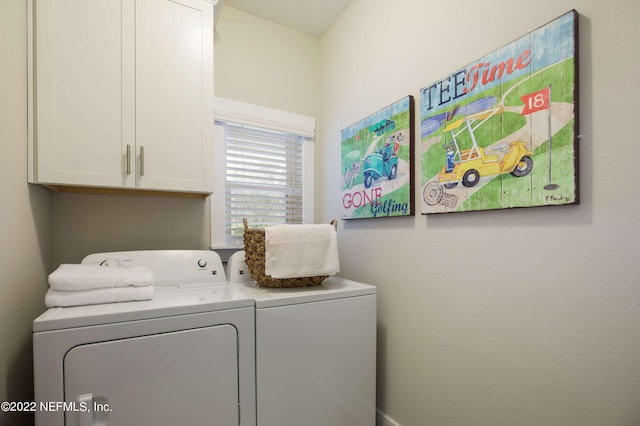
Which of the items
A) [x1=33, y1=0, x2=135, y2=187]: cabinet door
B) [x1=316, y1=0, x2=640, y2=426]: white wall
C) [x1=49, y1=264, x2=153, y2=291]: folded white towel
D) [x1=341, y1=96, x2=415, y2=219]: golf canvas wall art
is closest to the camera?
[x1=316, y1=0, x2=640, y2=426]: white wall

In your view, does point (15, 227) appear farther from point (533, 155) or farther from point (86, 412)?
point (533, 155)

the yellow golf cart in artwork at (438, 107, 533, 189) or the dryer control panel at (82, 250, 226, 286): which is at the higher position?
the yellow golf cart in artwork at (438, 107, 533, 189)

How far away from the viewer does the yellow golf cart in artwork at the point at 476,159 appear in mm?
1062

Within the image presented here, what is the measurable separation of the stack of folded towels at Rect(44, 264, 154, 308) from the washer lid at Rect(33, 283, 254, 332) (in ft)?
0.08

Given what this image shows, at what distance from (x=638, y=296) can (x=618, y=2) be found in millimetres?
848

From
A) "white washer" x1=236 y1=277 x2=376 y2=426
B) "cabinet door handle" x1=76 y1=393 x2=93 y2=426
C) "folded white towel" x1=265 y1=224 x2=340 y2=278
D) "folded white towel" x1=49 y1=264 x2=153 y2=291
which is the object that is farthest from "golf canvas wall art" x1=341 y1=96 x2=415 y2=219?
"cabinet door handle" x1=76 y1=393 x2=93 y2=426

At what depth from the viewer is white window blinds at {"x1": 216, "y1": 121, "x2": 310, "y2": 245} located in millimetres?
2057

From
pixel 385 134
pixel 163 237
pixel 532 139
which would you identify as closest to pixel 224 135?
pixel 163 237

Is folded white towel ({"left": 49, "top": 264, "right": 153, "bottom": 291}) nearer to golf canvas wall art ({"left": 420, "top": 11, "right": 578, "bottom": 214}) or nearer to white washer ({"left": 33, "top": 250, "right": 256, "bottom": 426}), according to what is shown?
white washer ({"left": 33, "top": 250, "right": 256, "bottom": 426})

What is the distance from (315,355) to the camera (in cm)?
135

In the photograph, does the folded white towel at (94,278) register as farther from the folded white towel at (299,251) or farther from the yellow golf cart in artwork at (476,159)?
the yellow golf cart in artwork at (476,159)

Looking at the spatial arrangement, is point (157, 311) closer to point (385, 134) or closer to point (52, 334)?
point (52, 334)

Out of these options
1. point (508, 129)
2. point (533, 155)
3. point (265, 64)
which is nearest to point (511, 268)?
point (533, 155)

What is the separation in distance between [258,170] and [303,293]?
3.60ft
